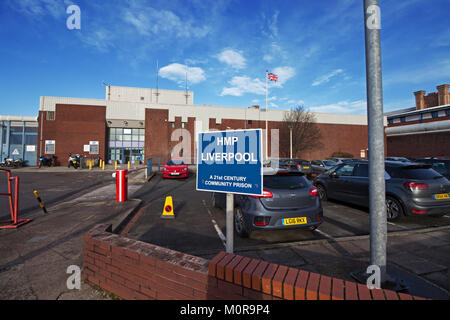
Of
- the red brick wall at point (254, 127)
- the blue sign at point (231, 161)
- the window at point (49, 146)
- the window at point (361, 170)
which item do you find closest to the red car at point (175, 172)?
the window at point (361, 170)

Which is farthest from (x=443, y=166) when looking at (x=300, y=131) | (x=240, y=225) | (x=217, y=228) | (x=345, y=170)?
(x=300, y=131)

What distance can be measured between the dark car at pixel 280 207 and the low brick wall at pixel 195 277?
7.44 ft

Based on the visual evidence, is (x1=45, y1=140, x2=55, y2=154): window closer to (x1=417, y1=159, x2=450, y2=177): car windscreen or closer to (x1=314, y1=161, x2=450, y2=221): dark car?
(x1=314, y1=161, x2=450, y2=221): dark car

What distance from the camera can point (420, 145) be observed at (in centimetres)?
3183

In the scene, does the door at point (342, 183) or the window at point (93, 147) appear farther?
the window at point (93, 147)

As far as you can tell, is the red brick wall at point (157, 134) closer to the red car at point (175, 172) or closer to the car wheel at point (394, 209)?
the red car at point (175, 172)

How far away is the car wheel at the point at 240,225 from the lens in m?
4.61

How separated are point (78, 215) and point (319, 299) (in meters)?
6.65

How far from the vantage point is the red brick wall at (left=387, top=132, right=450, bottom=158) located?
2888 centimetres

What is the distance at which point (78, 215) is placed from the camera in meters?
6.21

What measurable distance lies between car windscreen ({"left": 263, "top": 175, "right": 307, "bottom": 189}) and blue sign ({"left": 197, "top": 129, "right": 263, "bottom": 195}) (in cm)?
186

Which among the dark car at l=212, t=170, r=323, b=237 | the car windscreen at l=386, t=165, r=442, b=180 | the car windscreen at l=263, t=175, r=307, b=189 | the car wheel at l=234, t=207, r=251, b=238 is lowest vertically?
the car wheel at l=234, t=207, r=251, b=238

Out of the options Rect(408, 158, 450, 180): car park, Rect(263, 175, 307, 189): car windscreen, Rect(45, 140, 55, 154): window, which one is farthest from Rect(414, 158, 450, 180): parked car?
Rect(45, 140, 55, 154): window
